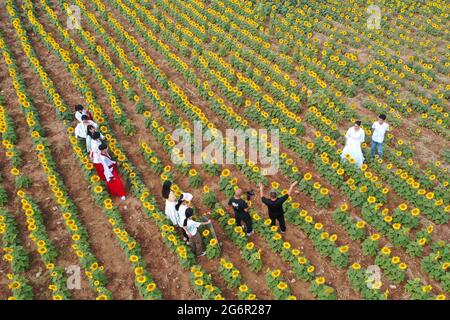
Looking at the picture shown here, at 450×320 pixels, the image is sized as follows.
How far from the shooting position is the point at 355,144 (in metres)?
10.1

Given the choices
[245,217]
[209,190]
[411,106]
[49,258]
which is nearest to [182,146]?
[209,190]

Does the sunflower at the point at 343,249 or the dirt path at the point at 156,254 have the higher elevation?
the sunflower at the point at 343,249

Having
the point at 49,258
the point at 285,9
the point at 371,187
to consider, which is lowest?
the point at 49,258

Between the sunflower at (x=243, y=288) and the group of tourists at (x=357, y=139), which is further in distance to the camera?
the group of tourists at (x=357, y=139)

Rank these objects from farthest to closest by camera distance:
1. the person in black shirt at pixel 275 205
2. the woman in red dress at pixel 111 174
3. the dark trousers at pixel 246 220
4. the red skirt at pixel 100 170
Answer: the red skirt at pixel 100 170
the woman in red dress at pixel 111 174
the dark trousers at pixel 246 220
the person in black shirt at pixel 275 205

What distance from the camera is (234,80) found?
13.8 meters

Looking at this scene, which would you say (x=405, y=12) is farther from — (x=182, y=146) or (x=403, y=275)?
(x=403, y=275)

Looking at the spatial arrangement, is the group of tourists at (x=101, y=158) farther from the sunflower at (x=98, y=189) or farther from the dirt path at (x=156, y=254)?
the dirt path at (x=156, y=254)

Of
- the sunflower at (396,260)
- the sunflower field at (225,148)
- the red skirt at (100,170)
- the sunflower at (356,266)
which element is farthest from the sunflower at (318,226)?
the red skirt at (100,170)

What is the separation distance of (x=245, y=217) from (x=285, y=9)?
479 inches

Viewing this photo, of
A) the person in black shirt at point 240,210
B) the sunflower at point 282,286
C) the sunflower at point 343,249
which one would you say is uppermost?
the person in black shirt at point 240,210

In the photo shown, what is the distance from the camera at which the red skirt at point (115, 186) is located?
966 cm

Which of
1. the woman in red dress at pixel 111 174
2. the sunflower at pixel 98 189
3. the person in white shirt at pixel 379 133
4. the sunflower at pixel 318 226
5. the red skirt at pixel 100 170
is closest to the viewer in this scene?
the sunflower at pixel 318 226

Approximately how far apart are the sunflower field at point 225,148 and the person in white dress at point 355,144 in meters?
0.46
